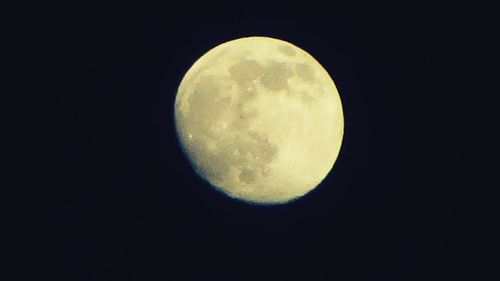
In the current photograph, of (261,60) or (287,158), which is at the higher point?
(261,60)

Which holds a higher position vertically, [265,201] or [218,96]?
[218,96]

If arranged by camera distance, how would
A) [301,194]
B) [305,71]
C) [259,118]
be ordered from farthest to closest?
[301,194] → [305,71] → [259,118]

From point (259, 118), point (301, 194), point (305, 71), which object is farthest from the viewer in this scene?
point (301, 194)

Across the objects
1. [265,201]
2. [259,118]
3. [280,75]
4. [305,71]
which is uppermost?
[305,71]

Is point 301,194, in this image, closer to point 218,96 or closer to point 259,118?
point 259,118

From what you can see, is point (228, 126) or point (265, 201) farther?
point (265, 201)

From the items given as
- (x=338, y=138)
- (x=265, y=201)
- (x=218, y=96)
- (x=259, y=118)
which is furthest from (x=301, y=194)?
(x=218, y=96)

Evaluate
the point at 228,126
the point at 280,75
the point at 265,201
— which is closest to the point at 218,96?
the point at 228,126

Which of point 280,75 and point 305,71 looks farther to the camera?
point 305,71

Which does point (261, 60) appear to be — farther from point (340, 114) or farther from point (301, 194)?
point (301, 194)
